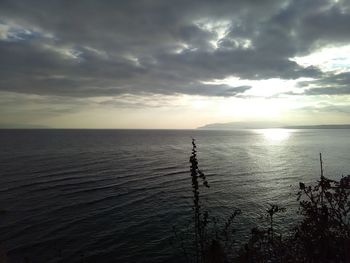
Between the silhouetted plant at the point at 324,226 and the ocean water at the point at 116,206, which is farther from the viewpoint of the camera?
the ocean water at the point at 116,206

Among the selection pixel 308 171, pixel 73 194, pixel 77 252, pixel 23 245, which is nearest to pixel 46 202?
pixel 73 194

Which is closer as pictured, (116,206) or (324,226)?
(324,226)

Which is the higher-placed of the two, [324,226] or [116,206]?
[324,226]

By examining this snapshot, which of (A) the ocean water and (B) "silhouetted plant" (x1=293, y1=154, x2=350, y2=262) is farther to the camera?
(A) the ocean water

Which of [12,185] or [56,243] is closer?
[56,243]

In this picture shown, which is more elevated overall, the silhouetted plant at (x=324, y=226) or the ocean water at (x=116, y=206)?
A: the silhouetted plant at (x=324, y=226)

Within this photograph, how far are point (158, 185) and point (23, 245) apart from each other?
85.3 ft

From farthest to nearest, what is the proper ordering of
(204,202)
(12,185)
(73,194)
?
(12,185) < (73,194) < (204,202)

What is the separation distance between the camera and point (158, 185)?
50.9 metres

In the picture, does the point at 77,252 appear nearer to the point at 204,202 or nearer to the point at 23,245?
the point at 23,245

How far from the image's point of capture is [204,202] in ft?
132

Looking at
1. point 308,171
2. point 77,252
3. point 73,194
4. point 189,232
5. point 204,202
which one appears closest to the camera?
point 77,252

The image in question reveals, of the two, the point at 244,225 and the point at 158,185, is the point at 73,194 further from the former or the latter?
the point at 244,225

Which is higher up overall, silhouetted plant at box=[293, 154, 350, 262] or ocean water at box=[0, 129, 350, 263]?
silhouetted plant at box=[293, 154, 350, 262]
